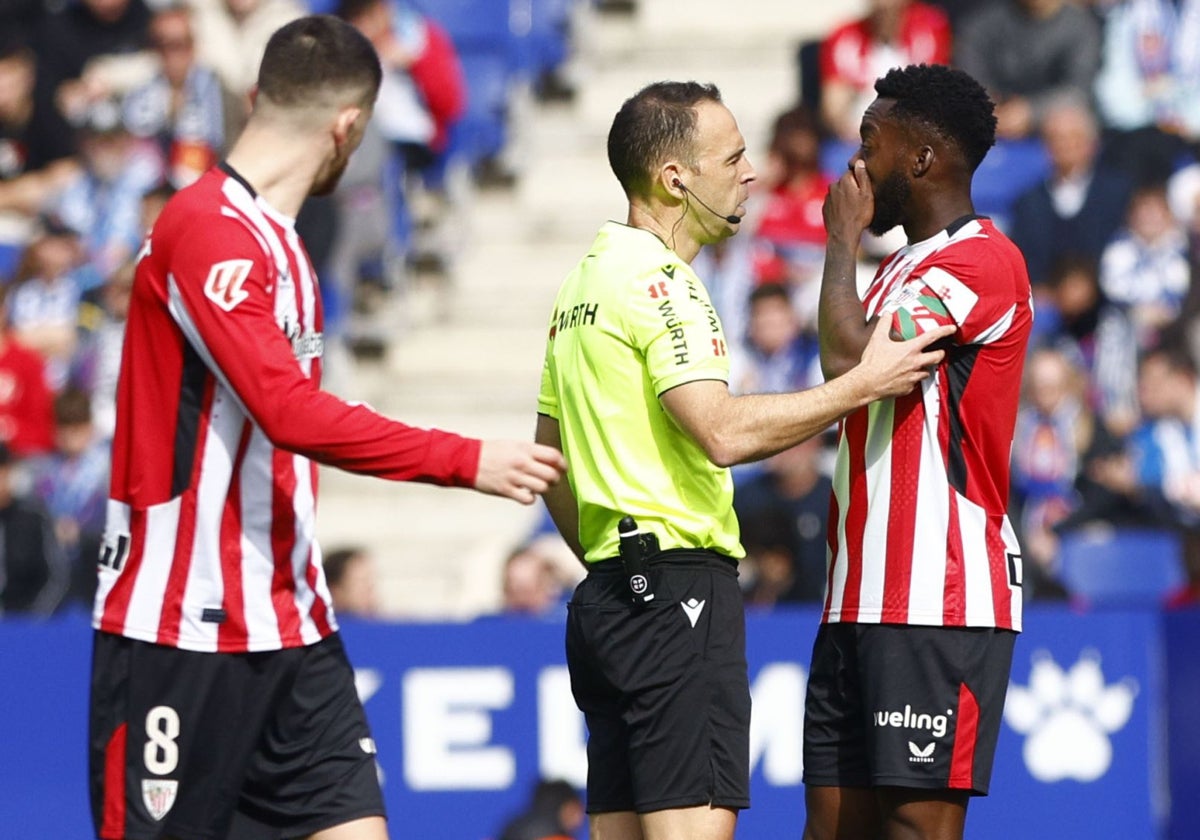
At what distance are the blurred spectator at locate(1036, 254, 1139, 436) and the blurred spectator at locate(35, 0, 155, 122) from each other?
6113 mm

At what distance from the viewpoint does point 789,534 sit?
29.0 ft

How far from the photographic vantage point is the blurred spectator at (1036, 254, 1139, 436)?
10094 mm

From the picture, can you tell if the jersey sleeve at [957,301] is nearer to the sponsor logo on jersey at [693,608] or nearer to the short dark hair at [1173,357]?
the sponsor logo on jersey at [693,608]

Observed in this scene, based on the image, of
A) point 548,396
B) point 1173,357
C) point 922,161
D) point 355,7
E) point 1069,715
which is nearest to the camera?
point 922,161

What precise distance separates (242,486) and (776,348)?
217 inches

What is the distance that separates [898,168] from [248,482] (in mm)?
1850

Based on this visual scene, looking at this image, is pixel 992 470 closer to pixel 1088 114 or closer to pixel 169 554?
pixel 169 554

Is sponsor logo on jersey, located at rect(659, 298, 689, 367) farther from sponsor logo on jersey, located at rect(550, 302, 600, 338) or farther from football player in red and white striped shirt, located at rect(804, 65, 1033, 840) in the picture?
football player in red and white striped shirt, located at rect(804, 65, 1033, 840)

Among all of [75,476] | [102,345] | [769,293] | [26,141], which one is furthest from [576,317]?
[26,141]

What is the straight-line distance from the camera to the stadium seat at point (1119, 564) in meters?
9.45

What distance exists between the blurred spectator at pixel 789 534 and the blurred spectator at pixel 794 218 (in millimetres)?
1732

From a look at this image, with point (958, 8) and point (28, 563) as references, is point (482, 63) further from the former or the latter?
point (28, 563)

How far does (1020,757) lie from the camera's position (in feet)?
24.1

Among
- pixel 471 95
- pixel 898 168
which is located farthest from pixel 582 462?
pixel 471 95
